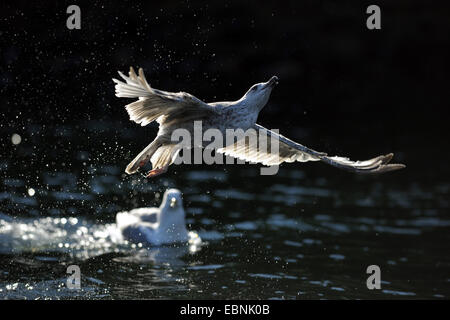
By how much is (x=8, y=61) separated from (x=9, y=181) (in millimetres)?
7828

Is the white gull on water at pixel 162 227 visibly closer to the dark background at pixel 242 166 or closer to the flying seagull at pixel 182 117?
the dark background at pixel 242 166

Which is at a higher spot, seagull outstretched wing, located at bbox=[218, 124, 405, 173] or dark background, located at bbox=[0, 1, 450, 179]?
dark background, located at bbox=[0, 1, 450, 179]

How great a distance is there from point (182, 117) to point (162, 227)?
3.93 m

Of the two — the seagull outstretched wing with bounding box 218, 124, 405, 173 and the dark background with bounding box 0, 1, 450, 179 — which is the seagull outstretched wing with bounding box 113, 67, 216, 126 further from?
the dark background with bounding box 0, 1, 450, 179

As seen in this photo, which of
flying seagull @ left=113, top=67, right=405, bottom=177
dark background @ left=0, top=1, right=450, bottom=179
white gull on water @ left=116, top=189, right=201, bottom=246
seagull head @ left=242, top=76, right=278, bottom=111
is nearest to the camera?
flying seagull @ left=113, top=67, right=405, bottom=177

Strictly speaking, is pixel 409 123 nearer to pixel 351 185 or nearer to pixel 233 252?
pixel 351 185

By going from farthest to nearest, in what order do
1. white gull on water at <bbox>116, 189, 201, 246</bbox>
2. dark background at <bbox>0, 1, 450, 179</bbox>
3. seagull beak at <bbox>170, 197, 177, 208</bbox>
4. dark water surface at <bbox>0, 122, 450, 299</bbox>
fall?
dark background at <bbox>0, 1, 450, 179</bbox>, seagull beak at <bbox>170, 197, 177, 208</bbox>, white gull on water at <bbox>116, 189, 201, 246</bbox>, dark water surface at <bbox>0, 122, 450, 299</bbox>

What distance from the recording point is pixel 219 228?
12.0 metres

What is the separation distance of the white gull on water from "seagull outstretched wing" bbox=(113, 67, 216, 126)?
3.74 meters

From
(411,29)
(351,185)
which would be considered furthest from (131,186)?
(411,29)

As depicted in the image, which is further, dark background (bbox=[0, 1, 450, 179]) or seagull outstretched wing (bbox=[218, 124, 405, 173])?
dark background (bbox=[0, 1, 450, 179])

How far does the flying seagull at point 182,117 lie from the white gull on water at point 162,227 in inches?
114

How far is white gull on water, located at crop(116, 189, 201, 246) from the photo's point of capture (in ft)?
37.1

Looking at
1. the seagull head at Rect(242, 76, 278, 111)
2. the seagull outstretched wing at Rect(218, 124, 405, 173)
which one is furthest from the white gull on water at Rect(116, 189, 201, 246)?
the seagull head at Rect(242, 76, 278, 111)
